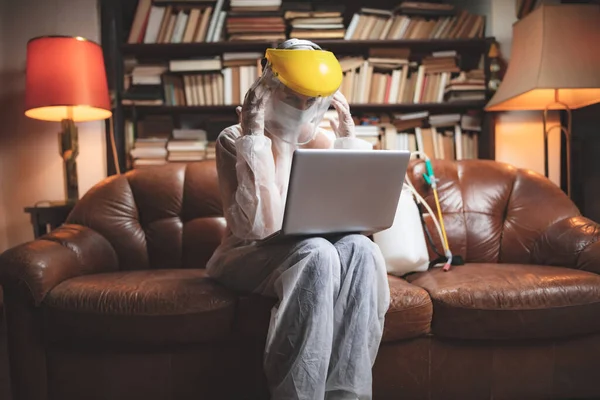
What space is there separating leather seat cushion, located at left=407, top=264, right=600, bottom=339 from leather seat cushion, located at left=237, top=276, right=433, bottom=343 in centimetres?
5

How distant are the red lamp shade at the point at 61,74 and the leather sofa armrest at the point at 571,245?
2007 mm

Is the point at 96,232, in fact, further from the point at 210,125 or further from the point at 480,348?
the point at 480,348

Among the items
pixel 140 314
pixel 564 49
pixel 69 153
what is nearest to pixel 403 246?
pixel 140 314

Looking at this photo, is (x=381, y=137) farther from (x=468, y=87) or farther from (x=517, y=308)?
(x=517, y=308)

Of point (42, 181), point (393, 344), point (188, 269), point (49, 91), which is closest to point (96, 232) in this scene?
point (188, 269)

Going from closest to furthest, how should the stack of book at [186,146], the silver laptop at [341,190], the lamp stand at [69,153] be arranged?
the silver laptop at [341,190] < the lamp stand at [69,153] < the stack of book at [186,146]

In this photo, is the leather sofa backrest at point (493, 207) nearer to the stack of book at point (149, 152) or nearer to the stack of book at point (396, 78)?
the stack of book at point (396, 78)

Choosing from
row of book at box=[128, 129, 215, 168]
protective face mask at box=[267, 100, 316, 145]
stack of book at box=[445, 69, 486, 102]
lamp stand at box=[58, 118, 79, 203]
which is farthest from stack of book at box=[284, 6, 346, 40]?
protective face mask at box=[267, 100, 316, 145]

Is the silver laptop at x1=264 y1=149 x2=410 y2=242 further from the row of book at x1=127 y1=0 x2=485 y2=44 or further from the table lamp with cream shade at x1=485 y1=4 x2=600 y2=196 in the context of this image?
the row of book at x1=127 y1=0 x2=485 y2=44

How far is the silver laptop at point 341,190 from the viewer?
48.1 inches

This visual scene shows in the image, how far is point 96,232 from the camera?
6.64 feet

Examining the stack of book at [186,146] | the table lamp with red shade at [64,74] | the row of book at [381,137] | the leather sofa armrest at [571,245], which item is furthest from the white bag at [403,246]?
the table lamp with red shade at [64,74]

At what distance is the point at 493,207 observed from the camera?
2188mm

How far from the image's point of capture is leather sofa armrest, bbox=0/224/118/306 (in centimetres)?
155
